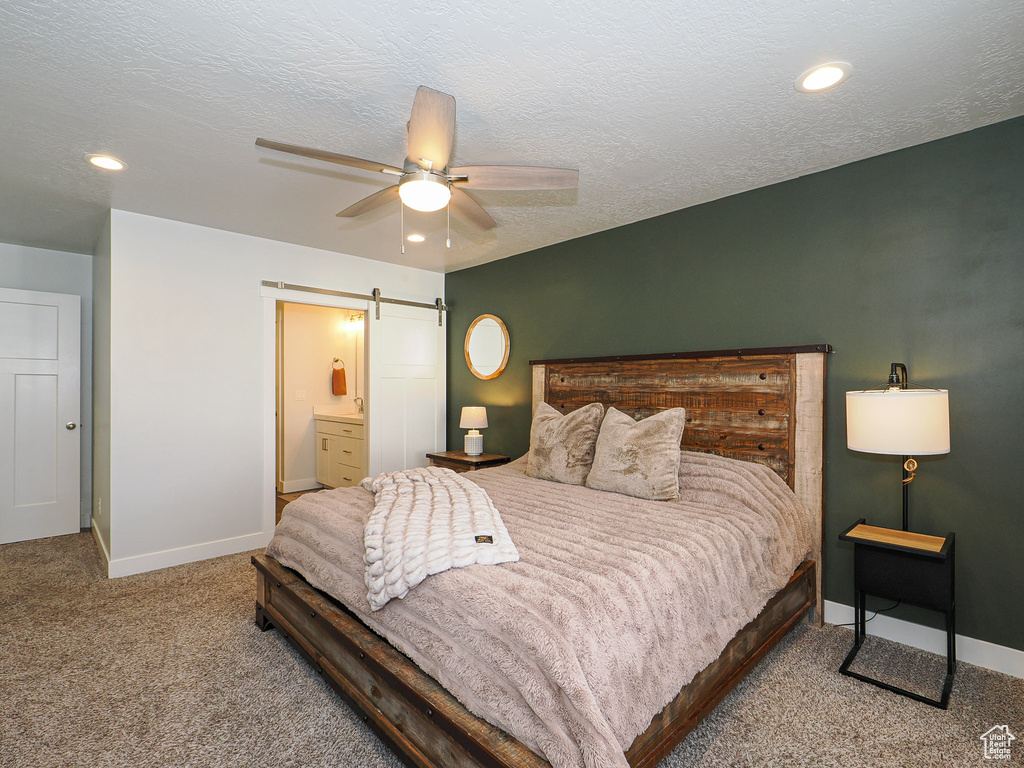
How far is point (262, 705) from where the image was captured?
2068 millimetres

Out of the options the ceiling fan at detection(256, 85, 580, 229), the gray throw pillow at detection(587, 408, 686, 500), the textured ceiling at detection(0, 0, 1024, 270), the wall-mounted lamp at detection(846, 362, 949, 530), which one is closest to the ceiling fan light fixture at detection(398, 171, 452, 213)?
the ceiling fan at detection(256, 85, 580, 229)

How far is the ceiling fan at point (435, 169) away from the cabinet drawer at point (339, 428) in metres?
3.54

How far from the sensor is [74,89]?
2.00m

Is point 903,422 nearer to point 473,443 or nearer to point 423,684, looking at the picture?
point 423,684

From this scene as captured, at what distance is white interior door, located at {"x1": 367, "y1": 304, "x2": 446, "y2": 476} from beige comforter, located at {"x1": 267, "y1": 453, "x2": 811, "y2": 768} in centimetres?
212

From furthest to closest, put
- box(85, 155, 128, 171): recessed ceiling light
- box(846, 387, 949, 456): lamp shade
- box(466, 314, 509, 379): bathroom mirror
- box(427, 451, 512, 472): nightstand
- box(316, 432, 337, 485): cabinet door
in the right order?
1. box(316, 432, 337, 485): cabinet door
2. box(466, 314, 509, 379): bathroom mirror
3. box(427, 451, 512, 472): nightstand
4. box(85, 155, 128, 171): recessed ceiling light
5. box(846, 387, 949, 456): lamp shade

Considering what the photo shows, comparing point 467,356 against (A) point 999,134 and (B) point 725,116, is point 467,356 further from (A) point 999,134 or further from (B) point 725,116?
(A) point 999,134

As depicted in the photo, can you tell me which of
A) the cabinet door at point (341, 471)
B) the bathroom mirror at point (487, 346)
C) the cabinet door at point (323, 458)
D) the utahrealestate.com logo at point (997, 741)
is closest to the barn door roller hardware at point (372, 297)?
the bathroom mirror at point (487, 346)

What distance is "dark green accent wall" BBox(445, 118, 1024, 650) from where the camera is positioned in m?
2.28

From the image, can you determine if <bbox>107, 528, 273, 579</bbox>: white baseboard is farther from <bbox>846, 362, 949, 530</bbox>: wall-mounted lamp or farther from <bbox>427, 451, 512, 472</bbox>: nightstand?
<bbox>846, 362, 949, 530</bbox>: wall-mounted lamp

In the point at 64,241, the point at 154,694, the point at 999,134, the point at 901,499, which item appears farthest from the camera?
the point at 64,241

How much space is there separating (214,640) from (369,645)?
130cm

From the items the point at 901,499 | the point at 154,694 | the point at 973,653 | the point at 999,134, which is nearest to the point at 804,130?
the point at 999,134

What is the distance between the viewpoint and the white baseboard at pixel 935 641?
2271 millimetres
